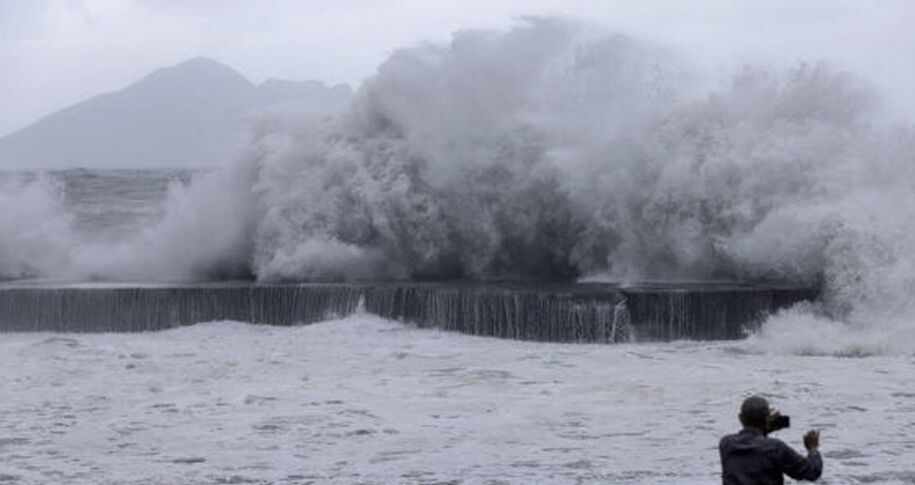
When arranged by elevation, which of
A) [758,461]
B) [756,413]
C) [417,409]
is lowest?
[417,409]

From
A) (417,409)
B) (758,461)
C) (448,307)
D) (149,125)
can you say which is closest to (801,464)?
(758,461)

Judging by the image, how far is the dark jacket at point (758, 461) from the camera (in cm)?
643

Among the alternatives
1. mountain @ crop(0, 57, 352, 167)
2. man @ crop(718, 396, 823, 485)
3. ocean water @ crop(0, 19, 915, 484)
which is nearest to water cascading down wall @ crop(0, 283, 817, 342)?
ocean water @ crop(0, 19, 915, 484)

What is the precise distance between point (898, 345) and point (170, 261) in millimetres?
12697

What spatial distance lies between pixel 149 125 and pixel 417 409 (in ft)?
482

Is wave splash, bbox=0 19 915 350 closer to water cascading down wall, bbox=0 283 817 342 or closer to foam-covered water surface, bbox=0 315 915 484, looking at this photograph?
water cascading down wall, bbox=0 283 817 342

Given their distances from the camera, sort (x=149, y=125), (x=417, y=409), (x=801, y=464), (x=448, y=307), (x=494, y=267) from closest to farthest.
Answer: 1. (x=801, y=464)
2. (x=417, y=409)
3. (x=448, y=307)
4. (x=494, y=267)
5. (x=149, y=125)

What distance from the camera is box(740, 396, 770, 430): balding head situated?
21.2ft

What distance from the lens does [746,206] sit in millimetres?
19578

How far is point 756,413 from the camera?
6.48 m

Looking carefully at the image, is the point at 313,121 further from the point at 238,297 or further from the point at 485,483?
the point at 485,483

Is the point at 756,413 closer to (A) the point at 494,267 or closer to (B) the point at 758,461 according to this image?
(B) the point at 758,461

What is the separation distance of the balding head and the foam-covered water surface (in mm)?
2829

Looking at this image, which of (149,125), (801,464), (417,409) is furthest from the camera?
(149,125)
